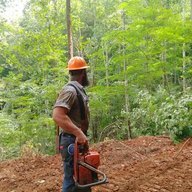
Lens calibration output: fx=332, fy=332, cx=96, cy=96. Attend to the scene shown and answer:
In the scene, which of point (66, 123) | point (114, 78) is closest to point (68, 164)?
point (66, 123)

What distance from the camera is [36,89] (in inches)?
459

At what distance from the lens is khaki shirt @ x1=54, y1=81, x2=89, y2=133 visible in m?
3.00

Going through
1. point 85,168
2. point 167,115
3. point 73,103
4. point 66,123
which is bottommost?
point 167,115

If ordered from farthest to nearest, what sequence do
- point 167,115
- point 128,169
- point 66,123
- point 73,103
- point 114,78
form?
point 114,78
point 167,115
point 128,169
point 73,103
point 66,123

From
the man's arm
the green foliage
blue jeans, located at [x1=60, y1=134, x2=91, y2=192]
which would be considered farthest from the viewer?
the green foliage

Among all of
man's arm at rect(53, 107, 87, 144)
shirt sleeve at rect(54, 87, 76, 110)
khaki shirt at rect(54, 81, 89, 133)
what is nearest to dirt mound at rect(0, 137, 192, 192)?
khaki shirt at rect(54, 81, 89, 133)

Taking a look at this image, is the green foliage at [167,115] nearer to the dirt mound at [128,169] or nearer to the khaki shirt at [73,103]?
the dirt mound at [128,169]

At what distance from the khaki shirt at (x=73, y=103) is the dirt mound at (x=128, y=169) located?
5.11 ft

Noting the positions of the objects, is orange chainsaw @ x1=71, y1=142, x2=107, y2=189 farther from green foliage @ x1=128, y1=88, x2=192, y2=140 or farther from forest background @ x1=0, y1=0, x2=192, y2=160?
forest background @ x1=0, y1=0, x2=192, y2=160

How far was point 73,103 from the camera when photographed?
307cm

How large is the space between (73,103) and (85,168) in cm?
60

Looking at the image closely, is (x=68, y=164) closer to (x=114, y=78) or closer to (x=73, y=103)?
(x=73, y=103)

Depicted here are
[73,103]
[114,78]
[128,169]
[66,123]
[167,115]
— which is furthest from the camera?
[114,78]

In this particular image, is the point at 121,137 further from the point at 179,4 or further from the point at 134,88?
the point at 179,4
